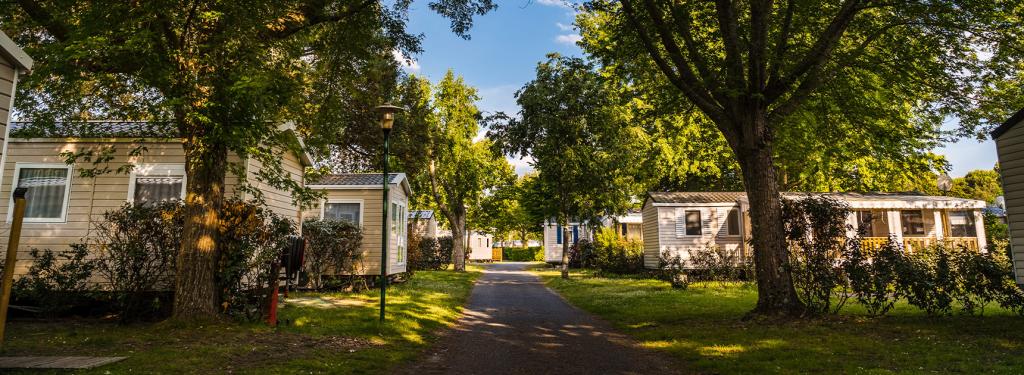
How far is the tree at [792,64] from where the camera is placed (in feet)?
32.3

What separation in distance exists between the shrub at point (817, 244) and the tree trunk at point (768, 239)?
12.7 inches

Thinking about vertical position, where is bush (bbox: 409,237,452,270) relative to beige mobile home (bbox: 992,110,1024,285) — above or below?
below

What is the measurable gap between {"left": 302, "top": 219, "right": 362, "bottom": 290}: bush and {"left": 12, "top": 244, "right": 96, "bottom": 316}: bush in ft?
20.9

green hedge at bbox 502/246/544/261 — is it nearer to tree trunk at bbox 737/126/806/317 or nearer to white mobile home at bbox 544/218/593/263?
white mobile home at bbox 544/218/593/263

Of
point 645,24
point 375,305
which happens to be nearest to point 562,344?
point 375,305

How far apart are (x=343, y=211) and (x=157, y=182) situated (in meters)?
6.80

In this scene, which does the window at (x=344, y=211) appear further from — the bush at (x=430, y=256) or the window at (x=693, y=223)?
the window at (x=693, y=223)

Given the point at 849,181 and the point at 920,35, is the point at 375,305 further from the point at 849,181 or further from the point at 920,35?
the point at 849,181

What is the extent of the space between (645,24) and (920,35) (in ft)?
17.8

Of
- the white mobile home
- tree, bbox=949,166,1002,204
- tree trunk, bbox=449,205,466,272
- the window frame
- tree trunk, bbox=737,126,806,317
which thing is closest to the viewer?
tree trunk, bbox=737,126,806,317

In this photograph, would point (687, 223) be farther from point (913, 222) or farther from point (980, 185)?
point (980, 185)

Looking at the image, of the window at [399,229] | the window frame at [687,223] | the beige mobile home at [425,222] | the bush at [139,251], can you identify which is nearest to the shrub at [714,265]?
the window frame at [687,223]

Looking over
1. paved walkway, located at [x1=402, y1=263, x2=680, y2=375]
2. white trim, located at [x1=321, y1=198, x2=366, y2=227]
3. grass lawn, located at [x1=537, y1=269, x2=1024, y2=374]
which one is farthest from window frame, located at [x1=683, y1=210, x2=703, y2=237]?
white trim, located at [x1=321, y1=198, x2=366, y2=227]

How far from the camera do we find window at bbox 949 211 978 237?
79.2 feet
